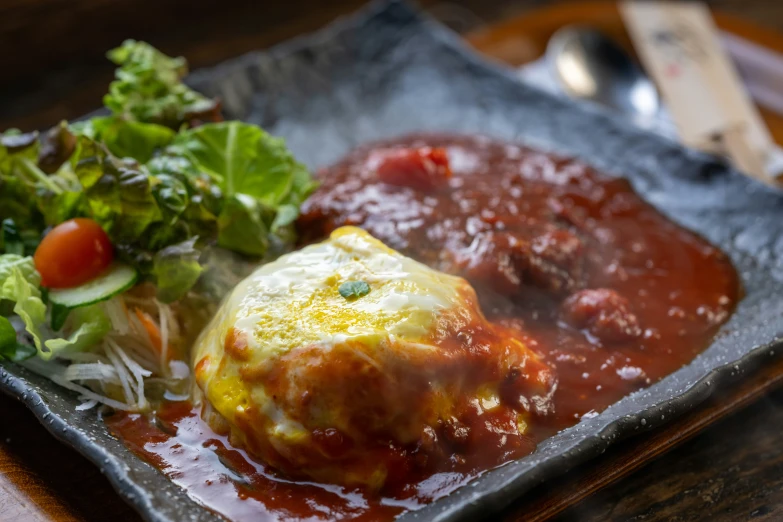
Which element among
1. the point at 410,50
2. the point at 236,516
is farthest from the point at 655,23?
the point at 236,516

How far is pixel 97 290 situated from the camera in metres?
3.28

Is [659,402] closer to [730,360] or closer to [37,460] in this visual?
[730,360]

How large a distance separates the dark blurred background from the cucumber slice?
350cm

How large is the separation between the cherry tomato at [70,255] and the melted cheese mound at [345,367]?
69 centimetres

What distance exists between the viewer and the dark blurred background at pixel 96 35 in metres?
6.45

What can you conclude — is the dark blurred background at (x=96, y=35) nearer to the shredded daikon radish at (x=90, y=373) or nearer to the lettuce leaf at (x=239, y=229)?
the lettuce leaf at (x=239, y=229)

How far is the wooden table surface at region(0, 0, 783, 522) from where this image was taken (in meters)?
2.85

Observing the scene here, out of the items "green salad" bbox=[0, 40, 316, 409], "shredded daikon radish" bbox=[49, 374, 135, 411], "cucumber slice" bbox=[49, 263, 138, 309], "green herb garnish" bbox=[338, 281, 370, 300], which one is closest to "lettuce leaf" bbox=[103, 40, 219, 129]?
"green salad" bbox=[0, 40, 316, 409]

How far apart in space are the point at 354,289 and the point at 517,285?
968 millimetres

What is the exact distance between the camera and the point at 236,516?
8.58 feet

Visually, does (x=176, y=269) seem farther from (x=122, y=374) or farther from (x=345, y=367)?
(x=345, y=367)

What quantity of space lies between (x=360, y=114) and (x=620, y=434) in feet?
11.2

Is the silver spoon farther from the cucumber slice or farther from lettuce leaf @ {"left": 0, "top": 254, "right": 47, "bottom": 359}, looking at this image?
lettuce leaf @ {"left": 0, "top": 254, "right": 47, "bottom": 359}

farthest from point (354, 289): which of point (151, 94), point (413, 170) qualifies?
point (151, 94)
